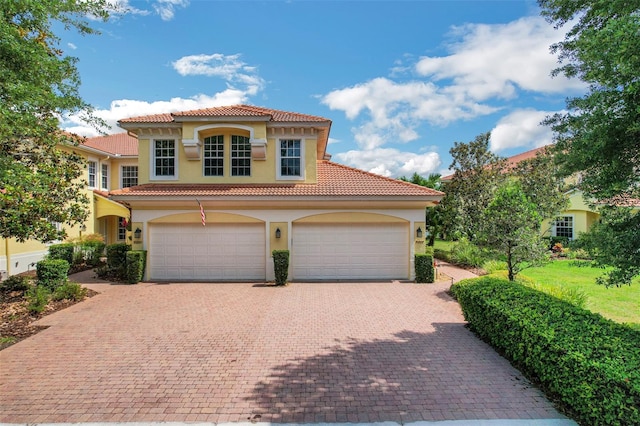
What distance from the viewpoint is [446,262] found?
61.2ft

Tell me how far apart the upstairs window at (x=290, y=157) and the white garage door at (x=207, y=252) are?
111 inches

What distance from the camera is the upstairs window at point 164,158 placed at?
46.5 ft

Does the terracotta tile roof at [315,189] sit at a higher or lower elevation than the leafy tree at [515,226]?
higher

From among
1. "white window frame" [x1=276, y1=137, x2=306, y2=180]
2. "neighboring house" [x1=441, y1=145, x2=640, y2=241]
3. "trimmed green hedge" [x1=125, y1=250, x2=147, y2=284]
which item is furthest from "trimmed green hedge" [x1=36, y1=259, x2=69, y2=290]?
"neighboring house" [x1=441, y1=145, x2=640, y2=241]

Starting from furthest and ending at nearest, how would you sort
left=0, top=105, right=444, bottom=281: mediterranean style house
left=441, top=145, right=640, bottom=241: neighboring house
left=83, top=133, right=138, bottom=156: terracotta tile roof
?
left=83, top=133, right=138, bottom=156: terracotta tile roof → left=441, top=145, right=640, bottom=241: neighboring house → left=0, top=105, right=444, bottom=281: mediterranean style house

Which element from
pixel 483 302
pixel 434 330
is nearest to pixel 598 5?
pixel 483 302

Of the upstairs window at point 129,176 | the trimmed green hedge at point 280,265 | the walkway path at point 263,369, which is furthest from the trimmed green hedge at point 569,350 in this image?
the upstairs window at point 129,176

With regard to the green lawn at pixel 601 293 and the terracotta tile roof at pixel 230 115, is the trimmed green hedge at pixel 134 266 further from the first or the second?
the green lawn at pixel 601 293

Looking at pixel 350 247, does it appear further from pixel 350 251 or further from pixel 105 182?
pixel 105 182

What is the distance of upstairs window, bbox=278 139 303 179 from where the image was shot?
46.7 ft

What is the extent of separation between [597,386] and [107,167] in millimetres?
25929

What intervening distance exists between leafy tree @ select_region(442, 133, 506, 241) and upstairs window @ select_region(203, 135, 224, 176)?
1264 cm

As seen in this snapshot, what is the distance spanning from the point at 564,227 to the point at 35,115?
2841cm

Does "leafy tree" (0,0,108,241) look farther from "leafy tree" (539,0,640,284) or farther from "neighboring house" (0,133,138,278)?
"leafy tree" (539,0,640,284)
